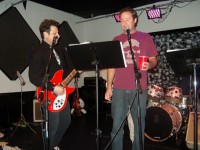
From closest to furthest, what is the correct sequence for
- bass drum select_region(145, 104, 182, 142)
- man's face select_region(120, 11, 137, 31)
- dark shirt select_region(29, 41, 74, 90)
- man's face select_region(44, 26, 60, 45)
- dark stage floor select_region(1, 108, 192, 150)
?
man's face select_region(120, 11, 137, 31), dark shirt select_region(29, 41, 74, 90), man's face select_region(44, 26, 60, 45), dark stage floor select_region(1, 108, 192, 150), bass drum select_region(145, 104, 182, 142)

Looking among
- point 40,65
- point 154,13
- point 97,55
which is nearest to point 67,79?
point 40,65

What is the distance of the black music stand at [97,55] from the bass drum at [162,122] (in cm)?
262

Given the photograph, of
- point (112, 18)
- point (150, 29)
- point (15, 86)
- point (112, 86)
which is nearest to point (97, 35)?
point (112, 18)

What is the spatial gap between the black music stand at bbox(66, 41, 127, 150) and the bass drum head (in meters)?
2.62

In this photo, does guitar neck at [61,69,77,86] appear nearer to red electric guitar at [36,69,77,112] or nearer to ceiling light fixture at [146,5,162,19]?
red electric guitar at [36,69,77,112]

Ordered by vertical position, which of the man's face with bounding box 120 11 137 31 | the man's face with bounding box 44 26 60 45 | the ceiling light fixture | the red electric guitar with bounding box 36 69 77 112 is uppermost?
the ceiling light fixture

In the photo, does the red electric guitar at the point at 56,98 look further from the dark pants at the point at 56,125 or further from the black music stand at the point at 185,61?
the black music stand at the point at 185,61

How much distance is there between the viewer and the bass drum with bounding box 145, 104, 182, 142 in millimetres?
4848

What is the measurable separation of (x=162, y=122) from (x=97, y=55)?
300 centimetres

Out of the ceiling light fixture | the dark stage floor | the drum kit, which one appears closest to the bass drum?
the drum kit

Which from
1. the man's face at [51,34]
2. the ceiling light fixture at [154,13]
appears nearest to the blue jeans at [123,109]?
the man's face at [51,34]

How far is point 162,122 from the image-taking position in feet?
16.2

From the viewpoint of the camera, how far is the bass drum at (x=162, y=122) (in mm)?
4848

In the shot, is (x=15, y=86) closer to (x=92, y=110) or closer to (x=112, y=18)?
(x=92, y=110)
